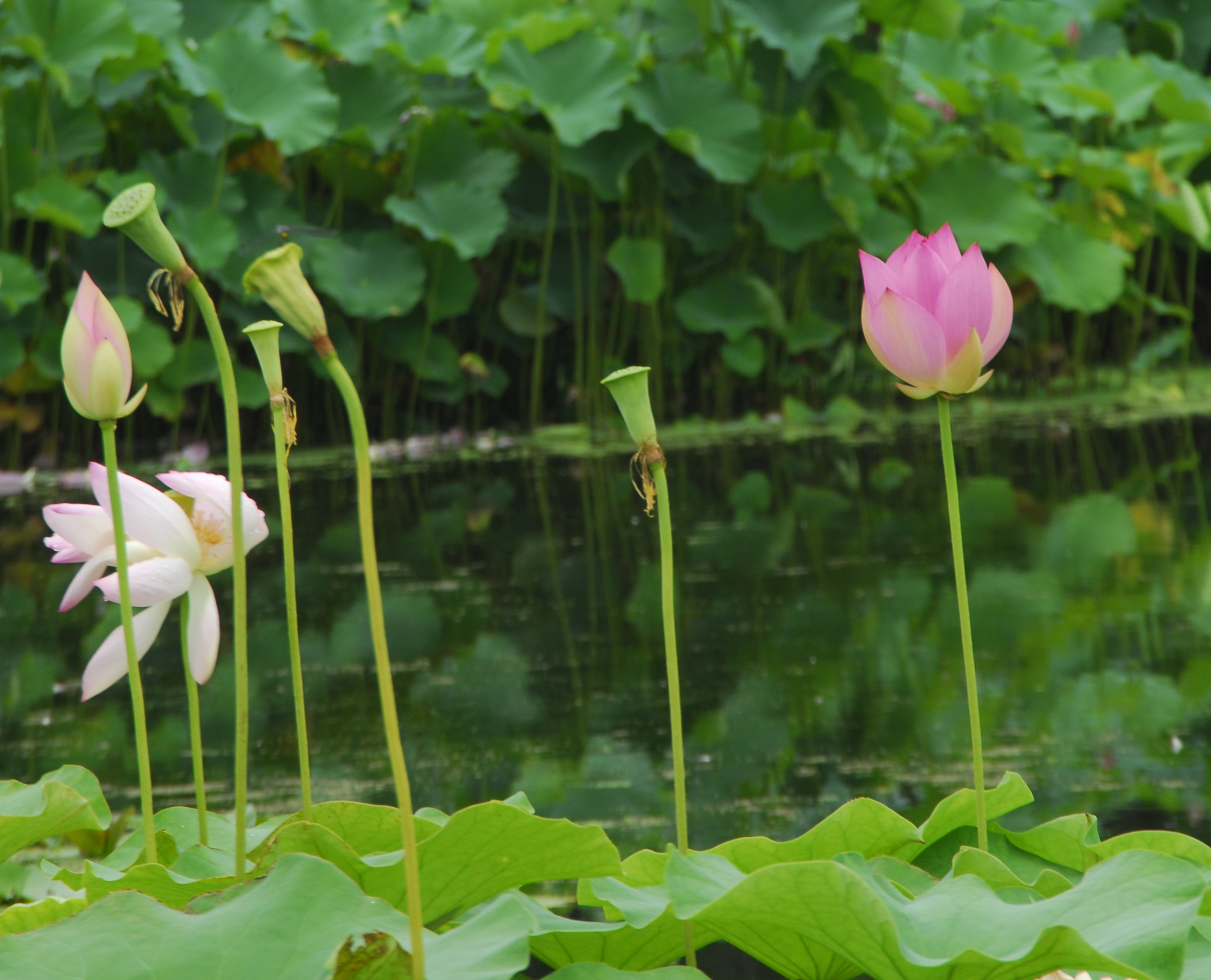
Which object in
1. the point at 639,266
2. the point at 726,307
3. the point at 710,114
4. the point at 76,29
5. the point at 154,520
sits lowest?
the point at 154,520

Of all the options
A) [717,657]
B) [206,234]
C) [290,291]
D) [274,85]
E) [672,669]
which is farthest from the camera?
[274,85]

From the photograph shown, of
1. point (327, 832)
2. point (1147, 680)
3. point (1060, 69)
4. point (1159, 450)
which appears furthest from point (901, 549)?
A: point (1060, 69)

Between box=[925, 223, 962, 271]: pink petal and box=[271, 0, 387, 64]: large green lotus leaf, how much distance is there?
391 cm

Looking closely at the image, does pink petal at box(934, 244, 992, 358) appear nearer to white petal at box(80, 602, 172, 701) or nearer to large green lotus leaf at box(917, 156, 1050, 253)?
white petal at box(80, 602, 172, 701)

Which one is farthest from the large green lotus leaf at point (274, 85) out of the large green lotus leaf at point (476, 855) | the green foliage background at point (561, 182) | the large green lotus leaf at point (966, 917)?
the large green lotus leaf at point (966, 917)

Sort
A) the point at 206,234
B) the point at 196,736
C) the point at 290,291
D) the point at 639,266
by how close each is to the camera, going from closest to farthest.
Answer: the point at 290,291 < the point at 196,736 < the point at 206,234 < the point at 639,266

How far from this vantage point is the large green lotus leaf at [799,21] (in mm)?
4094

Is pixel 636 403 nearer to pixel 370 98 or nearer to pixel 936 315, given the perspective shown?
pixel 936 315

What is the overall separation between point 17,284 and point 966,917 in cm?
375

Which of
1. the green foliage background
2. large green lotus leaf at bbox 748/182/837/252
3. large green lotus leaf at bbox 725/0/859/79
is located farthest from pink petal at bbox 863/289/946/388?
large green lotus leaf at bbox 748/182/837/252

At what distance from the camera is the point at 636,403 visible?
1.70 feet

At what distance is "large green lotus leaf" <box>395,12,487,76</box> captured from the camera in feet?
14.0

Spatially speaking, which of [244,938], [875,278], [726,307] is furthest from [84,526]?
[726,307]

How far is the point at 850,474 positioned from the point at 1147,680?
1.76 metres
